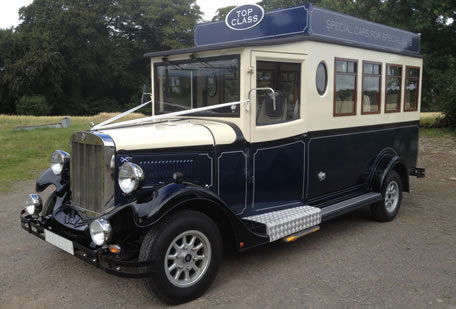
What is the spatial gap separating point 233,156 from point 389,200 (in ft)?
10.7

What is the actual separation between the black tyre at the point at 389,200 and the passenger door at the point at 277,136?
1669 mm

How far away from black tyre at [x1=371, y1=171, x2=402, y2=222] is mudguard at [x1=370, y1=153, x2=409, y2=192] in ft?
0.32

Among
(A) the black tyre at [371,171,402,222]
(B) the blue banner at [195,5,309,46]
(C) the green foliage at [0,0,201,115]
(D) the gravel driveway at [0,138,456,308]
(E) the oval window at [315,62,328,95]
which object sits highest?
(C) the green foliage at [0,0,201,115]

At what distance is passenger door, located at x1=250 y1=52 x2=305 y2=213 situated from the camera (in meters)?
4.84

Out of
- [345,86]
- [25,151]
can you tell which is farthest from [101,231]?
[25,151]

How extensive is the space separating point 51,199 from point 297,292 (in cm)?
283

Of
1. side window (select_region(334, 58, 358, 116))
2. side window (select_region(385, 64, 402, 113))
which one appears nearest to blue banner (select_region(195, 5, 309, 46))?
side window (select_region(334, 58, 358, 116))

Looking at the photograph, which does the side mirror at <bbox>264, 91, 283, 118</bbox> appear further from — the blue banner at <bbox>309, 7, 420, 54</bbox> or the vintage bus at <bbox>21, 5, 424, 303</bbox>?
the blue banner at <bbox>309, 7, 420, 54</bbox>

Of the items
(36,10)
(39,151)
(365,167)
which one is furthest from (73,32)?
(365,167)

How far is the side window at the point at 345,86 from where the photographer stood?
19.2 ft

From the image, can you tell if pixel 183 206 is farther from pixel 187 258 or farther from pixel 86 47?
pixel 86 47

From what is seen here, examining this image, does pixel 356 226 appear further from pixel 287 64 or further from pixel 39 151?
pixel 39 151

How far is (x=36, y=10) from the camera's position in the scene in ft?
149

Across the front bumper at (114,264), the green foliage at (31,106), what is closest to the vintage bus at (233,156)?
the front bumper at (114,264)
